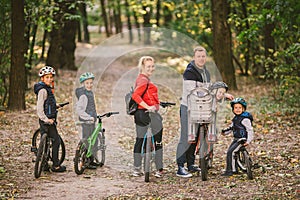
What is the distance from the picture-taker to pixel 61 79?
2134 cm

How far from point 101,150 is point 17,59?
5.54 m

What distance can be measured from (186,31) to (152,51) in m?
6.86

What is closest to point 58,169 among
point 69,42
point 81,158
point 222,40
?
point 81,158

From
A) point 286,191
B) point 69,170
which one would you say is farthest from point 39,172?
point 286,191

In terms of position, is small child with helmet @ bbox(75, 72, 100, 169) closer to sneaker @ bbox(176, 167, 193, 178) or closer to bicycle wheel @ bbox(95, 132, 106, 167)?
bicycle wheel @ bbox(95, 132, 106, 167)

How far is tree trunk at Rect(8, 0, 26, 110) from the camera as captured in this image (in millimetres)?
13070

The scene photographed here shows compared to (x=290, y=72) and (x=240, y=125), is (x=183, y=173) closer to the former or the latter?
(x=240, y=125)

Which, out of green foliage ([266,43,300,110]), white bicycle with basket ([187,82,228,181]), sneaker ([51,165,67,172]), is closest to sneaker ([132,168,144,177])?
white bicycle with basket ([187,82,228,181])

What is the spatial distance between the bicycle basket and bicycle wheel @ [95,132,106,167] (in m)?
1.93

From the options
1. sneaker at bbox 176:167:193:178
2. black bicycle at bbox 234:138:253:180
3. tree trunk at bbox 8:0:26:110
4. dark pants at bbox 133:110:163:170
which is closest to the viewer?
black bicycle at bbox 234:138:253:180

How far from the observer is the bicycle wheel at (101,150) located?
872 centimetres

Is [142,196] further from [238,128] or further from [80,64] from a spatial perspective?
[80,64]

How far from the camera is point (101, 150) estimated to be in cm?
886

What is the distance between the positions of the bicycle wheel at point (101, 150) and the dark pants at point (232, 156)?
2221 millimetres
